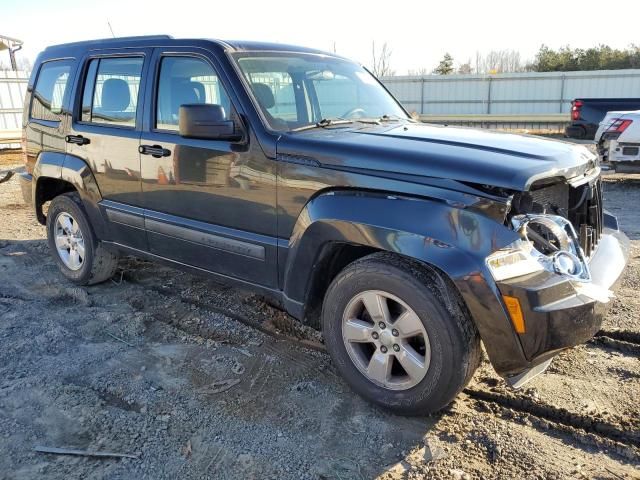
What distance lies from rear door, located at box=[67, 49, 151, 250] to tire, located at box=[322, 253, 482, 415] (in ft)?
6.39

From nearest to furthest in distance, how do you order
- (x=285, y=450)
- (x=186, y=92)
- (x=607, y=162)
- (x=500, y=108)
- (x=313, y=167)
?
(x=285, y=450) < (x=313, y=167) < (x=186, y=92) < (x=607, y=162) < (x=500, y=108)

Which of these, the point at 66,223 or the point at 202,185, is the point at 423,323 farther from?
the point at 66,223

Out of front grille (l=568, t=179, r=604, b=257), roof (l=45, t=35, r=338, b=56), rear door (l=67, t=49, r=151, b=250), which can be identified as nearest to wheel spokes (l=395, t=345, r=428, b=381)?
front grille (l=568, t=179, r=604, b=257)

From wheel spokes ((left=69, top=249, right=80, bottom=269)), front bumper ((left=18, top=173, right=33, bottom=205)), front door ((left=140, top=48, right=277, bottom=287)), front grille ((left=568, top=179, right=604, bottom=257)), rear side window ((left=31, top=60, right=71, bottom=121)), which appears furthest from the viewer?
front bumper ((left=18, top=173, right=33, bottom=205))

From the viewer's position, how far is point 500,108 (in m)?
24.4

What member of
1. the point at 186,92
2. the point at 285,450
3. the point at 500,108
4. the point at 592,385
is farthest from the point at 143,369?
the point at 500,108

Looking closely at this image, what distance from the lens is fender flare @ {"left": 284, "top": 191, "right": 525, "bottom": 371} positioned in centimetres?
252

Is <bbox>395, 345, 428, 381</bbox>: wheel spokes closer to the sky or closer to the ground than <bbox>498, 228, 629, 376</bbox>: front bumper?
closer to the ground

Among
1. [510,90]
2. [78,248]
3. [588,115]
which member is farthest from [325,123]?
[510,90]

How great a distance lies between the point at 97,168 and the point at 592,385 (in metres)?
3.91

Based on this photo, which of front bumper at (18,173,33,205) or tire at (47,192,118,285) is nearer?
tire at (47,192,118,285)

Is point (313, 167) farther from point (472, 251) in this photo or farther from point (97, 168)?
point (97, 168)

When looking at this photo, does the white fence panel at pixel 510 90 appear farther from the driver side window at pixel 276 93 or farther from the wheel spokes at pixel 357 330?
the wheel spokes at pixel 357 330

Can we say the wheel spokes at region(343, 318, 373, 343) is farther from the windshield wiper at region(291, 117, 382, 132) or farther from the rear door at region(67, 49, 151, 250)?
the rear door at region(67, 49, 151, 250)
